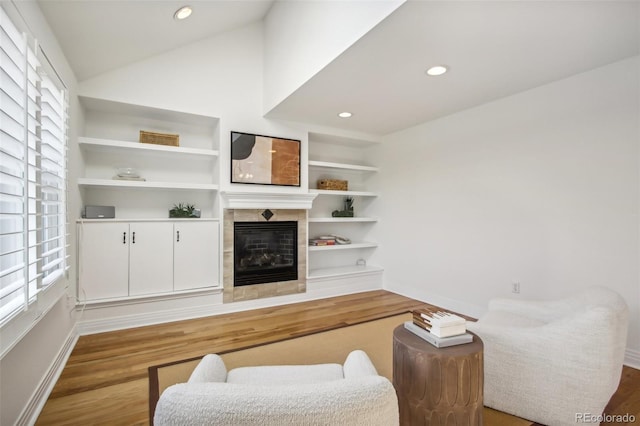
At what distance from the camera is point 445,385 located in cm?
139

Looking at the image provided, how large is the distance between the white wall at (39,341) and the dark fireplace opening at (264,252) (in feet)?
5.21

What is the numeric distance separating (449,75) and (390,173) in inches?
82.9

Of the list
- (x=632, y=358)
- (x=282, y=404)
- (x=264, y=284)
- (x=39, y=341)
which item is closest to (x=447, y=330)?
(x=282, y=404)

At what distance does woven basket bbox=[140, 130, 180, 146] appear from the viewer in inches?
130

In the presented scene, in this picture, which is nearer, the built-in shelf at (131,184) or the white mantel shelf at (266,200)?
the built-in shelf at (131,184)

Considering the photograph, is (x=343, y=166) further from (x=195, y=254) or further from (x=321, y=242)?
(x=195, y=254)

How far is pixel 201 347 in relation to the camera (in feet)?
8.74

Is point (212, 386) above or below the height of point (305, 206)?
below

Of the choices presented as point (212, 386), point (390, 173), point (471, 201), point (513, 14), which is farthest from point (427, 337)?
point (390, 173)

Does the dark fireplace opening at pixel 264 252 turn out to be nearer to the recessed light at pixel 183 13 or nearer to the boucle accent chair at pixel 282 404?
the recessed light at pixel 183 13

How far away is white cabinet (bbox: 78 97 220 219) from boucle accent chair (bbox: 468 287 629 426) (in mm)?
3110

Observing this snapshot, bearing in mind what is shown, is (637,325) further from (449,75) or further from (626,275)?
(449,75)

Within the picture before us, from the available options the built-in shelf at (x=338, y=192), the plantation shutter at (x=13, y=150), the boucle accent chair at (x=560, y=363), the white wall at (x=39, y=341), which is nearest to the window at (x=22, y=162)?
the plantation shutter at (x=13, y=150)

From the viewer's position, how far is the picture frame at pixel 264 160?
3641mm
